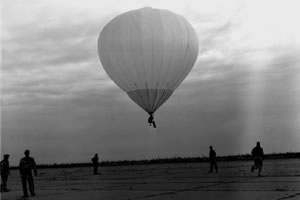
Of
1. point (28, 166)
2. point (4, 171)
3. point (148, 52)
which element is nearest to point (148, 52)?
point (148, 52)

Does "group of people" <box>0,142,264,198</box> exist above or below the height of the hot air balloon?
below

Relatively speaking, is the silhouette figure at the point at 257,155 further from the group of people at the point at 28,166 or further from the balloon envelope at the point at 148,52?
the balloon envelope at the point at 148,52

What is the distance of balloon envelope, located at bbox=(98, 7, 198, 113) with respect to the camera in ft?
104

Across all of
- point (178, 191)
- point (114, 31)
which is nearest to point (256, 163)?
point (178, 191)

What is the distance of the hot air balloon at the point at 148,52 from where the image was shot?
105ft

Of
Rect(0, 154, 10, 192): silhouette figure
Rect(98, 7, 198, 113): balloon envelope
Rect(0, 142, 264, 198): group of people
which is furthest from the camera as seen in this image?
Rect(98, 7, 198, 113): balloon envelope

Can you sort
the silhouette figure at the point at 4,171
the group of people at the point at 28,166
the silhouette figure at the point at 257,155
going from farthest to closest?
the silhouette figure at the point at 257,155 → the silhouette figure at the point at 4,171 → the group of people at the point at 28,166

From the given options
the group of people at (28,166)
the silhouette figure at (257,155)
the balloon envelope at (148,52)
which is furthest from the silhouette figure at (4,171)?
the silhouette figure at (257,155)

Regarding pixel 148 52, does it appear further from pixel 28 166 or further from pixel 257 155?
pixel 28 166

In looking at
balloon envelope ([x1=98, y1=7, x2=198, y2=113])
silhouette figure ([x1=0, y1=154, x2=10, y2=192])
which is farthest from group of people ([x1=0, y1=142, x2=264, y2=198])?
balloon envelope ([x1=98, y1=7, x2=198, y2=113])

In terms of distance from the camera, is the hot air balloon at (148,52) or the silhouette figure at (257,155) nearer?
the silhouette figure at (257,155)

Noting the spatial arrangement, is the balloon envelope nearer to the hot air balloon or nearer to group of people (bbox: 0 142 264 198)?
the hot air balloon

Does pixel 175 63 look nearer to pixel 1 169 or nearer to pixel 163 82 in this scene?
pixel 163 82

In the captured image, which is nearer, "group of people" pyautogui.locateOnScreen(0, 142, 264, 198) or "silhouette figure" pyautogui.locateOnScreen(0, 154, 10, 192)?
"group of people" pyautogui.locateOnScreen(0, 142, 264, 198)
